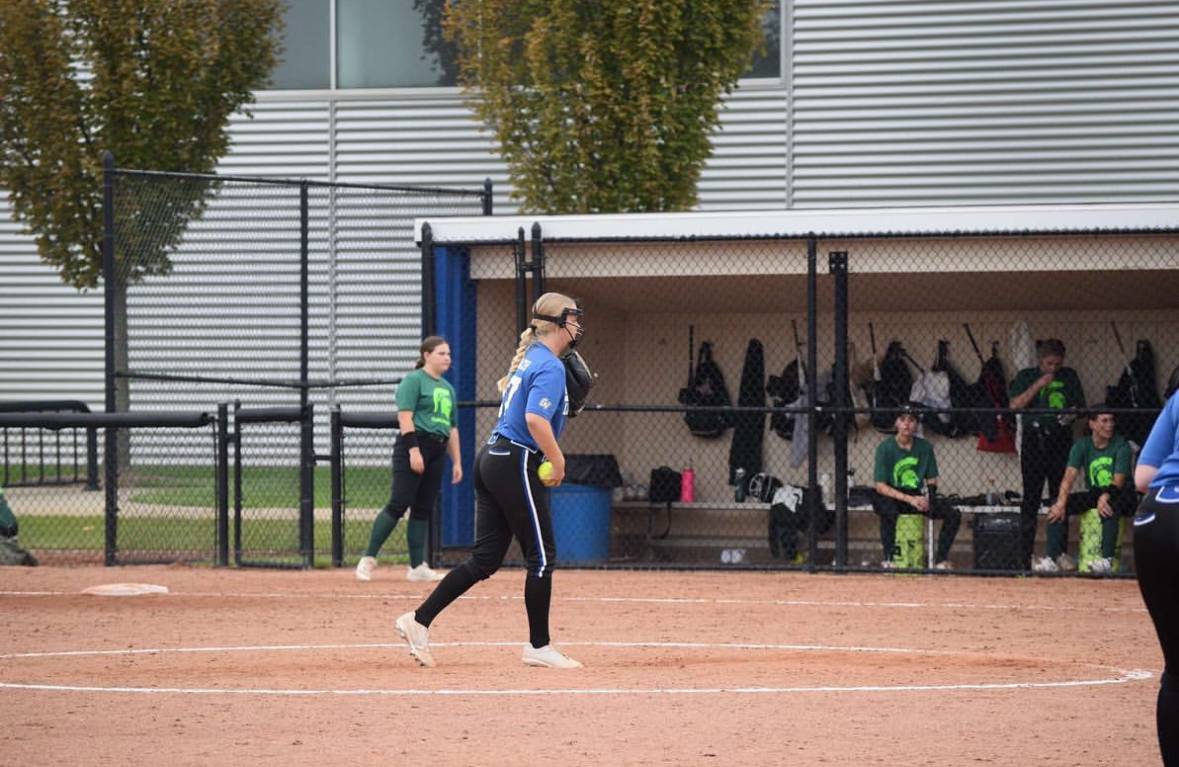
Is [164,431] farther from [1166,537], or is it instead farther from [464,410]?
[1166,537]

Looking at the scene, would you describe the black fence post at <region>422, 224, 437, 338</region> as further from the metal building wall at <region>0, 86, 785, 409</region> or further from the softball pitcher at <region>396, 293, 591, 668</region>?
the metal building wall at <region>0, 86, 785, 409</region>

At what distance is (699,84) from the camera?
18.4 metres

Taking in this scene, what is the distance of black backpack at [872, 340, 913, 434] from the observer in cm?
1625

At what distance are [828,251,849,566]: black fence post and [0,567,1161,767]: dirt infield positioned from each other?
2.00 ft

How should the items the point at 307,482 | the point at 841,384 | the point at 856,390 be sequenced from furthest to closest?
the point at 856,390
the point at 307,482
the point at 841,384

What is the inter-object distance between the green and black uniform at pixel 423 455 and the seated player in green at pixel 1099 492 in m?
4.79

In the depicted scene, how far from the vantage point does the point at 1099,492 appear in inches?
540

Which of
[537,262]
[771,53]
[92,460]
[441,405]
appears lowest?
[92,460]

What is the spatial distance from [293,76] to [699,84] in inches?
345

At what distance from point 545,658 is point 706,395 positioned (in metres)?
8.09

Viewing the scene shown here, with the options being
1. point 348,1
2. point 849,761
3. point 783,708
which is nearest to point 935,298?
point 783,708

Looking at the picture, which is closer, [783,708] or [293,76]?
[783,708]

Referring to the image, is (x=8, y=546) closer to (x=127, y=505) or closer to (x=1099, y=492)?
(x=127, y=505)

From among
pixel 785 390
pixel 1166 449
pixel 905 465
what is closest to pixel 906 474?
pixel 905 465
